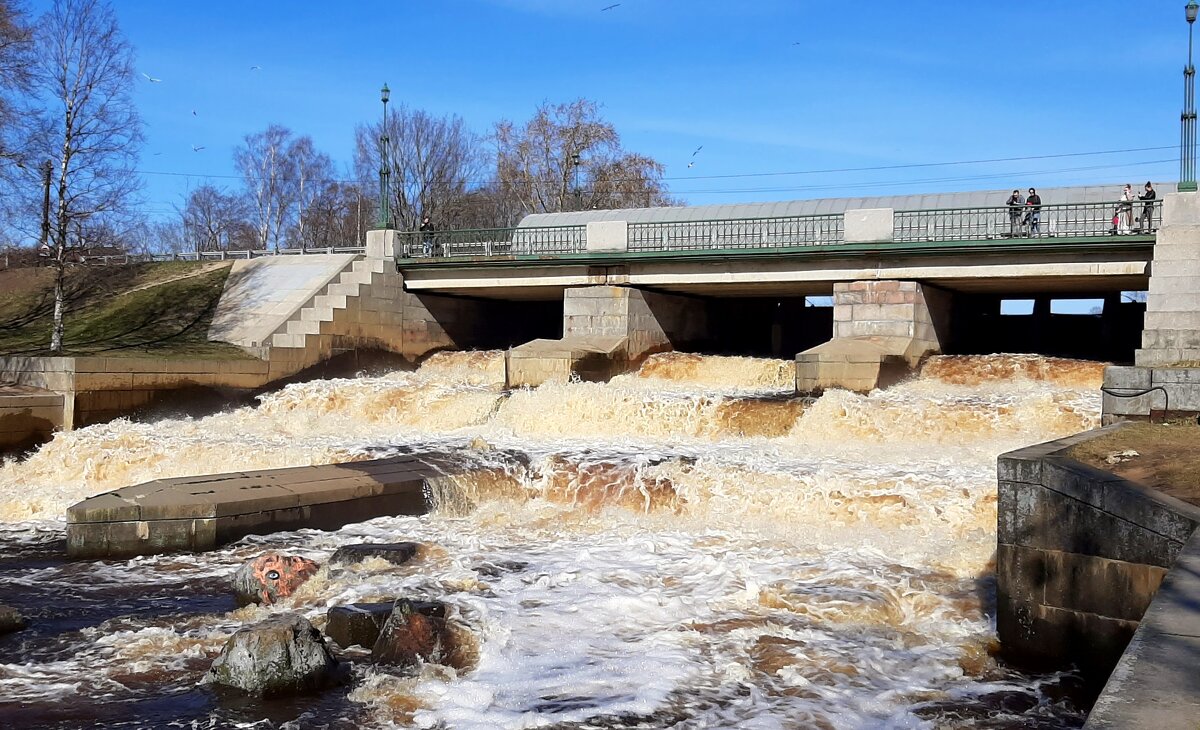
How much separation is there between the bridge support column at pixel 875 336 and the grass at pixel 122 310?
532 inches

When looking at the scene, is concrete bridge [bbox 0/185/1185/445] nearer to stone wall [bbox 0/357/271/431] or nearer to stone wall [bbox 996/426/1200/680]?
stone wall [bbox 0/357/271/431]

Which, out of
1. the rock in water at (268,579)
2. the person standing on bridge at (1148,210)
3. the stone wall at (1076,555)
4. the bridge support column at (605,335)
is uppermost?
the person standing on bridge at (1148,210)

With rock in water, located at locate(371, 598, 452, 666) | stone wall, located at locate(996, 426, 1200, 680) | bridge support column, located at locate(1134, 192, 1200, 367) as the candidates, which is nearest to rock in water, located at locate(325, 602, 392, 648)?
rock in water, located at locate(371, 598, 452, 666)

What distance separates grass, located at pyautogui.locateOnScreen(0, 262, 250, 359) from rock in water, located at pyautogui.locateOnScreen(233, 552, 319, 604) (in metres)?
14.0

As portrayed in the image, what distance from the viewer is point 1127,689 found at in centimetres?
316

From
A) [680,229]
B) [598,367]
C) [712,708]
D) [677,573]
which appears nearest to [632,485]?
[677,573]

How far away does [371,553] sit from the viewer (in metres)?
Result: 9.90

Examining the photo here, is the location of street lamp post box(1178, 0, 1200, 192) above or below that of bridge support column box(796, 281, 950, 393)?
above

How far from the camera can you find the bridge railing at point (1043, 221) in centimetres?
1947

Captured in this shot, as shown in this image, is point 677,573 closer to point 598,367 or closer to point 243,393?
point 598,367

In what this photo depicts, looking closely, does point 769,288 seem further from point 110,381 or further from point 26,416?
point 26,416

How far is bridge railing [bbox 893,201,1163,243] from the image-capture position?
19.5 metres

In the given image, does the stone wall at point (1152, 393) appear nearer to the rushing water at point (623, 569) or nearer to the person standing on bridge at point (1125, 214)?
the rushing water at point (623, 569)

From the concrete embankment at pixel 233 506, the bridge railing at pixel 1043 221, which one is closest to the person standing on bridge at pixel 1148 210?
the bridge railing at pixel 1043 221
